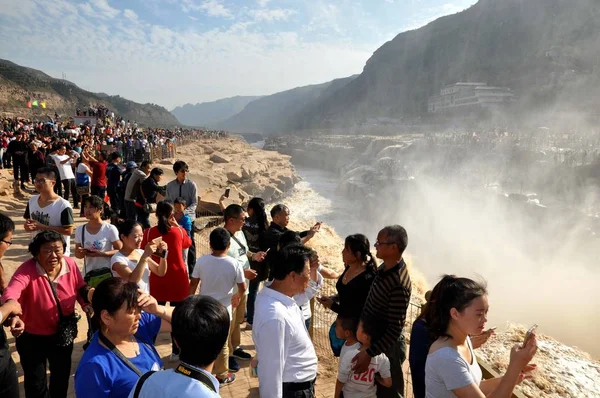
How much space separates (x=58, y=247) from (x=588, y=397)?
32.1 feet

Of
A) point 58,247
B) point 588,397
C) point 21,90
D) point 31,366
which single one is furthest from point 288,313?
point 21,90

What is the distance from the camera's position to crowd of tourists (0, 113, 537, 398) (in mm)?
1984

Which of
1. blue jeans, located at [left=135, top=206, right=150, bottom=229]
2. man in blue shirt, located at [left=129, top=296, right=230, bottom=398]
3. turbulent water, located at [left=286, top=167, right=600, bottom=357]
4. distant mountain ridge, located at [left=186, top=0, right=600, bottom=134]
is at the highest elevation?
distant mountain ridge, located at [left=186, top=0, right=600, bottom=134]

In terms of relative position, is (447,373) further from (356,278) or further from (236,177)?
(236,177)

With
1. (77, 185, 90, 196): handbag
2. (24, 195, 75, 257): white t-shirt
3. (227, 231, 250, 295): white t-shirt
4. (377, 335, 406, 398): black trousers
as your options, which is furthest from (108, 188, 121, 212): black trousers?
(377, 335, 406, 398): black trousers

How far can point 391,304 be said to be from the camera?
317 cm

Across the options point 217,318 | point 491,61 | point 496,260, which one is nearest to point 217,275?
point 217,318

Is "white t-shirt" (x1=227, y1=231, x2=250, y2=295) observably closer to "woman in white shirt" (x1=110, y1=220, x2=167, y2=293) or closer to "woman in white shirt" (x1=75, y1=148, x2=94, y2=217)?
"woman in white shirt" (x1=110, y1=220, x2=167, y2=293)

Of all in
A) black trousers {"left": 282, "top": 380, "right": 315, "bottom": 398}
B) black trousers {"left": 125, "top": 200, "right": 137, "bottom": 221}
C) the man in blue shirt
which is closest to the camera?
the man in blue shirt

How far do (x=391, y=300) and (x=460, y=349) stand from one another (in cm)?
90

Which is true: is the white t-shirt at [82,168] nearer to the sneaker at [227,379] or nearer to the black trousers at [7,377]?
the sneaker at [227,379]

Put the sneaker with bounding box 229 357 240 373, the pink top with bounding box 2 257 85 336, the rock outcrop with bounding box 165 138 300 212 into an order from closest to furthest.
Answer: the pink top with bounding box 2 257 85 336 < the sneaker with bounding box 229 357 240 373 < the rock outcrop with bounding box 165 138 300 212

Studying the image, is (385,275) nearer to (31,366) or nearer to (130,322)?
(130,322)

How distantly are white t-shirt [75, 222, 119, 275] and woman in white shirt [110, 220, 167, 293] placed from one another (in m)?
0.44
